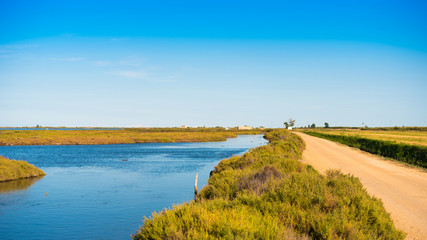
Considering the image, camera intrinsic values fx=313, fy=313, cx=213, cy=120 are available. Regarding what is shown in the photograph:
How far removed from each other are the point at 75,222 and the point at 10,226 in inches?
105

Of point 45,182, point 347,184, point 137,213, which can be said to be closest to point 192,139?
point 45,182

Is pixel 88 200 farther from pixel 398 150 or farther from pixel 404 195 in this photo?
pixel 398 150

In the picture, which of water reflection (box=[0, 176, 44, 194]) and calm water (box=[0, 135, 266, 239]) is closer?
calm water (box=[0, 135, 266, 239])

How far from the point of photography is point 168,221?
5980 millimetres

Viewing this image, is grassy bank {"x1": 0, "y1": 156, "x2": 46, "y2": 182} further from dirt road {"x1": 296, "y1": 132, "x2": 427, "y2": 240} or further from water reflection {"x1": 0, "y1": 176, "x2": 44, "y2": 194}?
dirt road {"x1": 296, "y1": 132, "x2": 427, "y2": 240}

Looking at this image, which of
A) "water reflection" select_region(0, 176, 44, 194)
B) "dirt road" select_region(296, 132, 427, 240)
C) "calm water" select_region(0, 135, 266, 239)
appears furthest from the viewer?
"water reflection" select_region(0, 176, 44, 194)

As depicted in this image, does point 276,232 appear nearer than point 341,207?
Yes

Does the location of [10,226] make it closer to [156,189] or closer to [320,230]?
[156,189]

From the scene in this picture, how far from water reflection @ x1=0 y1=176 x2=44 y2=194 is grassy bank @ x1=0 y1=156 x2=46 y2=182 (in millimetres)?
571

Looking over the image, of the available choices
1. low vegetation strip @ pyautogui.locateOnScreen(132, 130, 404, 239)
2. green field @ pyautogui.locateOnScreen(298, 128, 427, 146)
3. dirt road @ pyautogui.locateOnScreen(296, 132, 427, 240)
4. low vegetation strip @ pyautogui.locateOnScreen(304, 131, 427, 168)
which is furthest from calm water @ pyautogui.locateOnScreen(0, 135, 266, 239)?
green field @ pyautogui.locateOnScreen(298, 128, 427, 146)

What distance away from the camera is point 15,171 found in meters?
25.2

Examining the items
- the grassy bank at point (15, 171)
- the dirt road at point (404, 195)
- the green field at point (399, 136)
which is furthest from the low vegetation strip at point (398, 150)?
the grassy bank at point (15, 171)

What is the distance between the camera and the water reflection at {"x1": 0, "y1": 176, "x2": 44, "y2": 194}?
21.3 meters

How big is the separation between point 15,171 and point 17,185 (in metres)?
3.01
